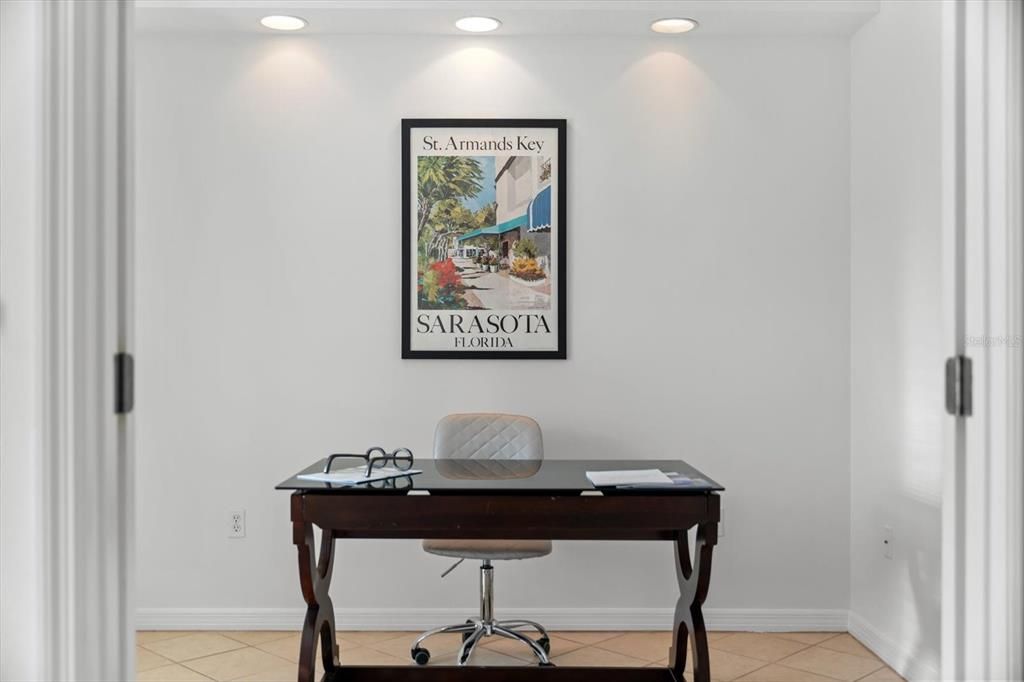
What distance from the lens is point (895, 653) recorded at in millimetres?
3344

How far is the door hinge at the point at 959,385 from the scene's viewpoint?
1.37 metres

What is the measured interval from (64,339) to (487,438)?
2461mm

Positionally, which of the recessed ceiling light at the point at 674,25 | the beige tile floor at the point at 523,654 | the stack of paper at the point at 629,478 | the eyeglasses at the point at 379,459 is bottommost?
the beige tile floor at the point at 523,654

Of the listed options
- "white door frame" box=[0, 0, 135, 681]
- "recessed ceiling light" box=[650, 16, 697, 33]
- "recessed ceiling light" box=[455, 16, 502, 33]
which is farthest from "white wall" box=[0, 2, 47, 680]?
"recessed ceiling light" box=[650, 16, 697, 33]

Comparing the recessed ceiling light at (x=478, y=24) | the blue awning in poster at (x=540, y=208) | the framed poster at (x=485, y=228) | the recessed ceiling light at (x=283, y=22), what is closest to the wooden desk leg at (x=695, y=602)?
the framed poster at (x=485, y=228)

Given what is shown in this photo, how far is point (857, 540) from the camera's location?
3770mm

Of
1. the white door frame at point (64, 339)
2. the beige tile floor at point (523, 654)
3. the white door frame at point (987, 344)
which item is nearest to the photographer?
the white door frame at point (64, 339)

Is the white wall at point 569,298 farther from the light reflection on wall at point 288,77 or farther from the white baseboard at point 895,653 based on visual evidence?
the white baseboard at point 895,653

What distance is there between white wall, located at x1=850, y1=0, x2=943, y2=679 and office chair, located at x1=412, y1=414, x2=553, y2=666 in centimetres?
128

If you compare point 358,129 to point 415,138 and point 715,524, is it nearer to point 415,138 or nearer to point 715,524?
point 415,138

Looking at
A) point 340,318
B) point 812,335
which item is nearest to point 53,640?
point 340,318

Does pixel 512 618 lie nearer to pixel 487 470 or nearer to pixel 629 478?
pixel 487 470

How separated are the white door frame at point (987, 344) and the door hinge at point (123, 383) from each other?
122 centimetres

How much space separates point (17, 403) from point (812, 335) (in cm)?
325
